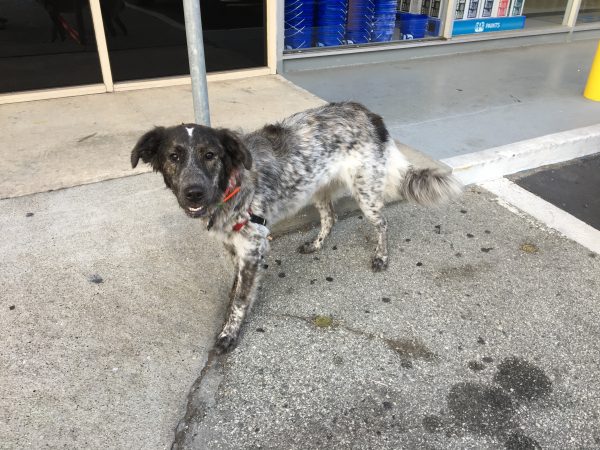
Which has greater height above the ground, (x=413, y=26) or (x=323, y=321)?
(x=413, y=26)

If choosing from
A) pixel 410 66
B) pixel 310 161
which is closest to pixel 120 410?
pixel 310 161

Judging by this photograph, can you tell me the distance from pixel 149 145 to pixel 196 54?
1.02 meters

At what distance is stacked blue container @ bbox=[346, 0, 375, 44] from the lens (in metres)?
7.69

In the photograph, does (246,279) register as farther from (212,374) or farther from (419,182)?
(419,182)

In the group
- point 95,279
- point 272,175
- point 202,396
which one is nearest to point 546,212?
point 272,175

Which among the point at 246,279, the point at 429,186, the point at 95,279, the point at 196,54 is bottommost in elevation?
the point at 95,279

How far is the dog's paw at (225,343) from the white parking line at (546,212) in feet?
9.16

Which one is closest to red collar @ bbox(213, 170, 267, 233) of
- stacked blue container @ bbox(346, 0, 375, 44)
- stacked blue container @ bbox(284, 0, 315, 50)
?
stacked blue container @ bbox(284, 0, 315, 50)

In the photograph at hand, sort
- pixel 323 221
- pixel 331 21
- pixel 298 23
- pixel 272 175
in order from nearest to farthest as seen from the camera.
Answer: pixel 272 175
pixel 323 221
pixel 298 23
pixel 331 21

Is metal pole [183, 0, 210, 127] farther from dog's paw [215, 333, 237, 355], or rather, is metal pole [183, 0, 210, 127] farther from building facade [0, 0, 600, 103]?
building facade [0, 0, 600, 103]

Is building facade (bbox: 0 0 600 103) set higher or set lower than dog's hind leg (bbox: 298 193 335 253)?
higher

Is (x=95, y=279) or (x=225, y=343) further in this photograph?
(x=95, y=279)

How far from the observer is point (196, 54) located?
3359 mm

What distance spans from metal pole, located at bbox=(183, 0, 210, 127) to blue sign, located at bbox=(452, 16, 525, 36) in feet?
20.7
